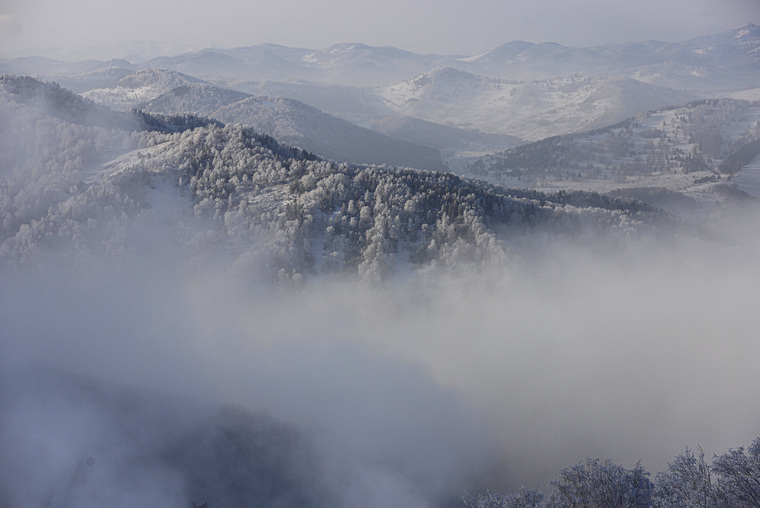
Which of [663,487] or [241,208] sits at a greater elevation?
[241,208]

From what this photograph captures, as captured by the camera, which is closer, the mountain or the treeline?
the treeline

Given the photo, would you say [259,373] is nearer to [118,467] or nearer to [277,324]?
[277,324]

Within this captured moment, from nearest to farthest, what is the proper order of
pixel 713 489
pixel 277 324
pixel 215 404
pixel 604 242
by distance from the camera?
1. pixel 713 489
2. pixel 215 404
3. pixel 277 324
4. pixel 604 242

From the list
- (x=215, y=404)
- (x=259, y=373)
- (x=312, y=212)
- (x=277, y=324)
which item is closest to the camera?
(x=215, y=404)

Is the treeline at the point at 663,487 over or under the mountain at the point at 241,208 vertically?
under

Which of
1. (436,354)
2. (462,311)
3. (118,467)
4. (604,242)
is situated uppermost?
(604,242)

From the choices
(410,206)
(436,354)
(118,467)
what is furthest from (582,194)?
(118,467)

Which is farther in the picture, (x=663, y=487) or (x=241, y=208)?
(x=241, y=208)

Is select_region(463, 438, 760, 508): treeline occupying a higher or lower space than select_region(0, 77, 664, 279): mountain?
lower
